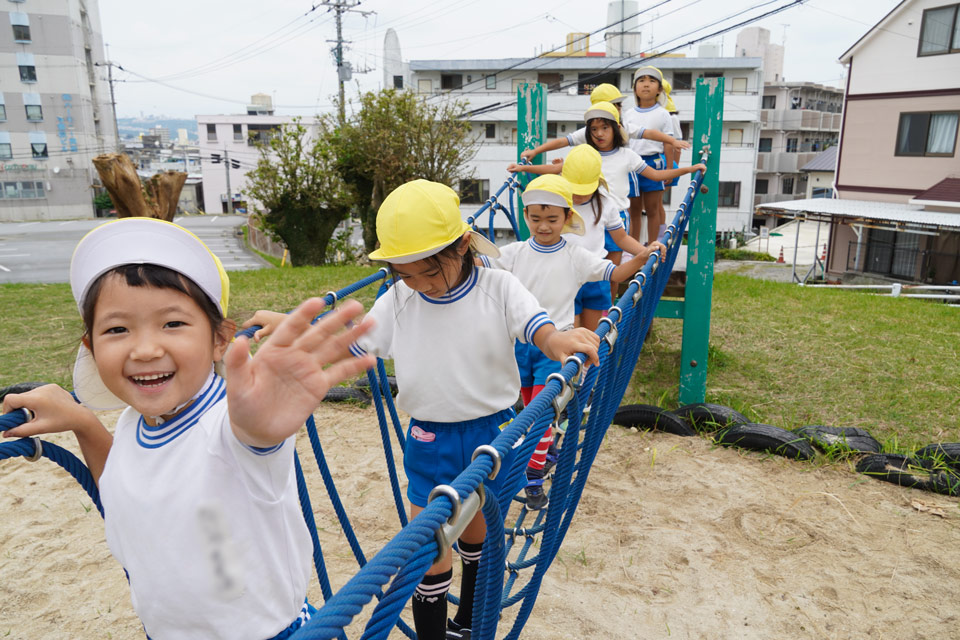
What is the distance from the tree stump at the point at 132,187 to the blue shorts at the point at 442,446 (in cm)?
403

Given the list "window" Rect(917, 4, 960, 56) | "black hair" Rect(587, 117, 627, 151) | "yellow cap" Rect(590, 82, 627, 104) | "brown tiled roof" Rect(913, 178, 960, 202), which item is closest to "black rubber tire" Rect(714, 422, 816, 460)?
"black hair" Rect(587, 117, 627, 151)

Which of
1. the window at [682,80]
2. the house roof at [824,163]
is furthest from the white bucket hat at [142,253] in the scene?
the house roof at [824,163]

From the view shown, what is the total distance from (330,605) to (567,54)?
83.1 feet

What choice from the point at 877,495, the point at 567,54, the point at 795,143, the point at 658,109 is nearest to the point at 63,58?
the point at 567,54

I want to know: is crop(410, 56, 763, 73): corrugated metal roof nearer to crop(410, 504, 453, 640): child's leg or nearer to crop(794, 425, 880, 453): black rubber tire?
crop(794, 425, 880, 453): black rubber tire

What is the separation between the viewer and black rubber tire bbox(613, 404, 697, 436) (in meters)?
4.05

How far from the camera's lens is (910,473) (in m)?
3.40

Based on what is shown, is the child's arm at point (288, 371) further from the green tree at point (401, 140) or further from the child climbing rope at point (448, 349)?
the green tree at point (401, 140)

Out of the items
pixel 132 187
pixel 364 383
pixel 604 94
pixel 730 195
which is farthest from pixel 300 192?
pixel 730 195

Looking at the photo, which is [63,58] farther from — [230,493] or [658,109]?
[230,493]

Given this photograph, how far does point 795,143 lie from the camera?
102 ft

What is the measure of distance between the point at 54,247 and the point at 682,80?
22.8m

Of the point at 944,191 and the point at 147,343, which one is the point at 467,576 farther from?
the point at 944,191

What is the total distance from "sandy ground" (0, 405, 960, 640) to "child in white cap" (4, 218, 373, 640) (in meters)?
1.57
